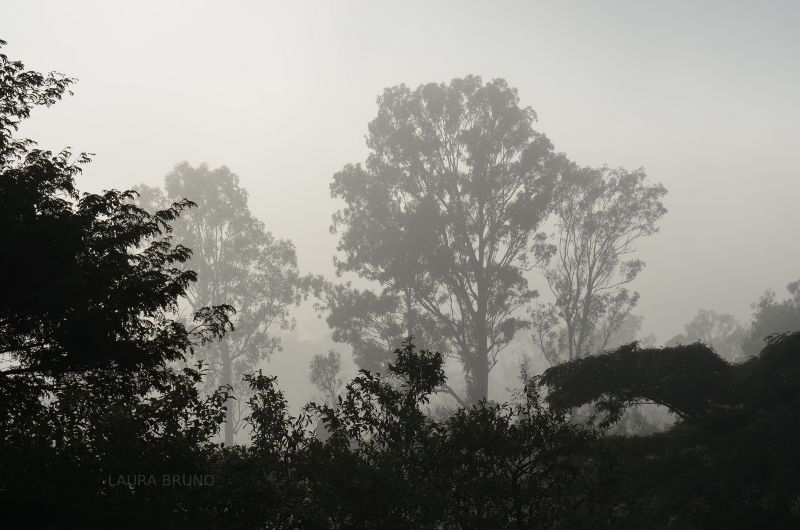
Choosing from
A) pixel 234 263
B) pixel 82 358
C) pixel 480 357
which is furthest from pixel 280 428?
pixel 234 263

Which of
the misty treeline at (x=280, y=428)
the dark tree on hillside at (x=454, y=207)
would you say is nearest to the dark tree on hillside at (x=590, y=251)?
the dark tree on hillside at (x=454, y=207)

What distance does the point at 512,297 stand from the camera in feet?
104

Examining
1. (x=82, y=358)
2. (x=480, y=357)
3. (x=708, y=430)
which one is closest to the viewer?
(x=82, y=358)

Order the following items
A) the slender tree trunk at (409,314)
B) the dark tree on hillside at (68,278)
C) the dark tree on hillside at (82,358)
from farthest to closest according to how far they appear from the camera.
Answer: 1. the slender tree trunk at (409,314)
2. the dark tree on hillside at (68,278)
3. the dark tree on hillside at (82,358)

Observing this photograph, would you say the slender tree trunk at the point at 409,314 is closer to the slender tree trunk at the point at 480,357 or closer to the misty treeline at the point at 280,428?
the slender tree trunk at the point at 480,357

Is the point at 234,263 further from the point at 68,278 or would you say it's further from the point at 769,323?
the point at 769,323

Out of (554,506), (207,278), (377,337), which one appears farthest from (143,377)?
(207,278)

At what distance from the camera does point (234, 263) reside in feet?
123

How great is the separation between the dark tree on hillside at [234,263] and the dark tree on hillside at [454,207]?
24.2 feet

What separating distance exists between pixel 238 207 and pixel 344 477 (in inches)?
1314

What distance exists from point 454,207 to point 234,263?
50.4 feet

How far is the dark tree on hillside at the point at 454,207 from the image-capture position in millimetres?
31484

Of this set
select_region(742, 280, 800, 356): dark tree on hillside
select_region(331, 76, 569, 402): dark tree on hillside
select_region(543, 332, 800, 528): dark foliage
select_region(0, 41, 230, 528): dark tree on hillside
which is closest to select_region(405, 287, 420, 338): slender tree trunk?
select_region(331, 76, 569, 402): dark tree on hillside

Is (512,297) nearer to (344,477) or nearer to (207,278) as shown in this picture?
(207,278)
